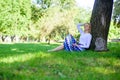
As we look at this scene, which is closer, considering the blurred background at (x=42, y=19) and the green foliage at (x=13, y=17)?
the blurred background at (x=42, y=19)

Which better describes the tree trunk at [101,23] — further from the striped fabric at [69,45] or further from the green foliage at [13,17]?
the green foliage at [13,17]

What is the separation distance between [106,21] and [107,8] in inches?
20.6

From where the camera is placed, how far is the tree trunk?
12414 millimetres

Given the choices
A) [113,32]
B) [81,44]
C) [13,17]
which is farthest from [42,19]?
[113,32]

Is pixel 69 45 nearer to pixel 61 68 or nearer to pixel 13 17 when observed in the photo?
pixel 61 68

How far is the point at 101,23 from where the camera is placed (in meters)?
12.5

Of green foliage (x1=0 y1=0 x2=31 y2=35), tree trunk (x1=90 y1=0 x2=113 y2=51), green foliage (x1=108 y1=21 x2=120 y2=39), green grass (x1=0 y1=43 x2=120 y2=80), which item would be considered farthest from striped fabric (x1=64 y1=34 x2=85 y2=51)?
green foliage (x1=108 y1=21 x2=120 y2=39)

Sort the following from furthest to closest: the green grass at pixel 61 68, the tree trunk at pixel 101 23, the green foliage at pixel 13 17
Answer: the green foliage at pixel 13 17, the tree trunk at pixel 101 23, the green grass at pixel 61 68

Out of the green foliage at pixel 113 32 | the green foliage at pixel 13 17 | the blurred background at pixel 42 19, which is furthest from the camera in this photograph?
the green foliage at pixel 113 32

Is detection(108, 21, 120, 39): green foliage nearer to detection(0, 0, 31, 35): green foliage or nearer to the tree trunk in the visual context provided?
detection(0, 0, 31, 35): green foliage

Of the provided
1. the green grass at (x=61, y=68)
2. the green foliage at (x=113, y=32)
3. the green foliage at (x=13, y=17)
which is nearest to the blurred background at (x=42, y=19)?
the green foliage at (x=13, y=17)

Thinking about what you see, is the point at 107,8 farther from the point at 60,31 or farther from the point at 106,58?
the point at 60,31

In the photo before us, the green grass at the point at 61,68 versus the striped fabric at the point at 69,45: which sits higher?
the striped fabric at the point at 69,45

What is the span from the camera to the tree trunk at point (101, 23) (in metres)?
12.4
